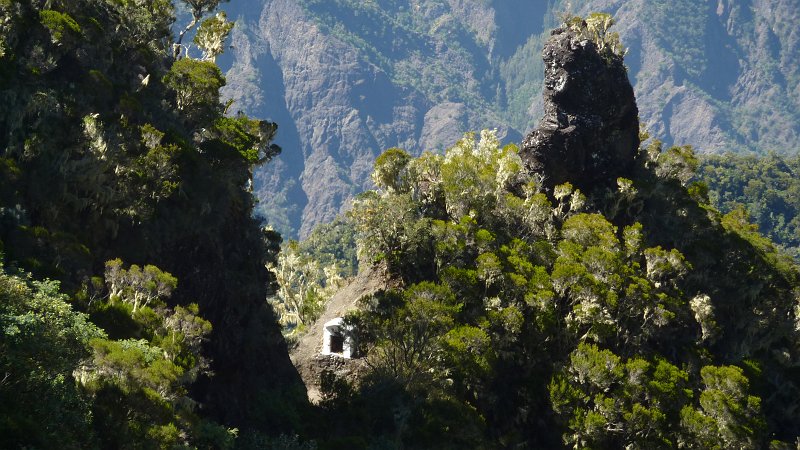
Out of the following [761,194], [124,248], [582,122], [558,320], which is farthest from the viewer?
[761,194]

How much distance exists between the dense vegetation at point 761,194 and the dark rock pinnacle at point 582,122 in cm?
10637

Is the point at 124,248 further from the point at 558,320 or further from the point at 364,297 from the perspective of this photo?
the point at 558,320

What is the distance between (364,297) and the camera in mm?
43812

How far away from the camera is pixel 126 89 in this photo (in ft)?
126

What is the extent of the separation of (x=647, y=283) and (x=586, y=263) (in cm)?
316

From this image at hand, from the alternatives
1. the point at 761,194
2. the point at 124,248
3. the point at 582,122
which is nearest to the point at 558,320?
the point at 582,122

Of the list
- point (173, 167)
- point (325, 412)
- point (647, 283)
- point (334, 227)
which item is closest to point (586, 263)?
point (647, 283)

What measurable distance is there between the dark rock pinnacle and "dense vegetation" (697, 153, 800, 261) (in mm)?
106370

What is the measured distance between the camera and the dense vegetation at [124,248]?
21875mm

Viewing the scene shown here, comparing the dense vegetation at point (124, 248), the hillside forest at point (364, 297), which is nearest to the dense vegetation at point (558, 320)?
the hillside forest at point (364, 297)

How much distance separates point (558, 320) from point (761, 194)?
440ft

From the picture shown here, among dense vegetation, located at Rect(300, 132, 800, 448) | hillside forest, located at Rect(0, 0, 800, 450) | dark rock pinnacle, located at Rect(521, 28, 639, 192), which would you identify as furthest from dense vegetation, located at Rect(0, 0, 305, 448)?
dark rock pinnacle, located at Rect(521, 28, 639, 192)

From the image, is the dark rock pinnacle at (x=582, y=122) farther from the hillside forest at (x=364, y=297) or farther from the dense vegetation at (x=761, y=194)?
the dense vegetation at (x=761, y=194)

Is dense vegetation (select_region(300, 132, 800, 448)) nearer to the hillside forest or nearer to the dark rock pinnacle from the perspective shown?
the hillside forest
